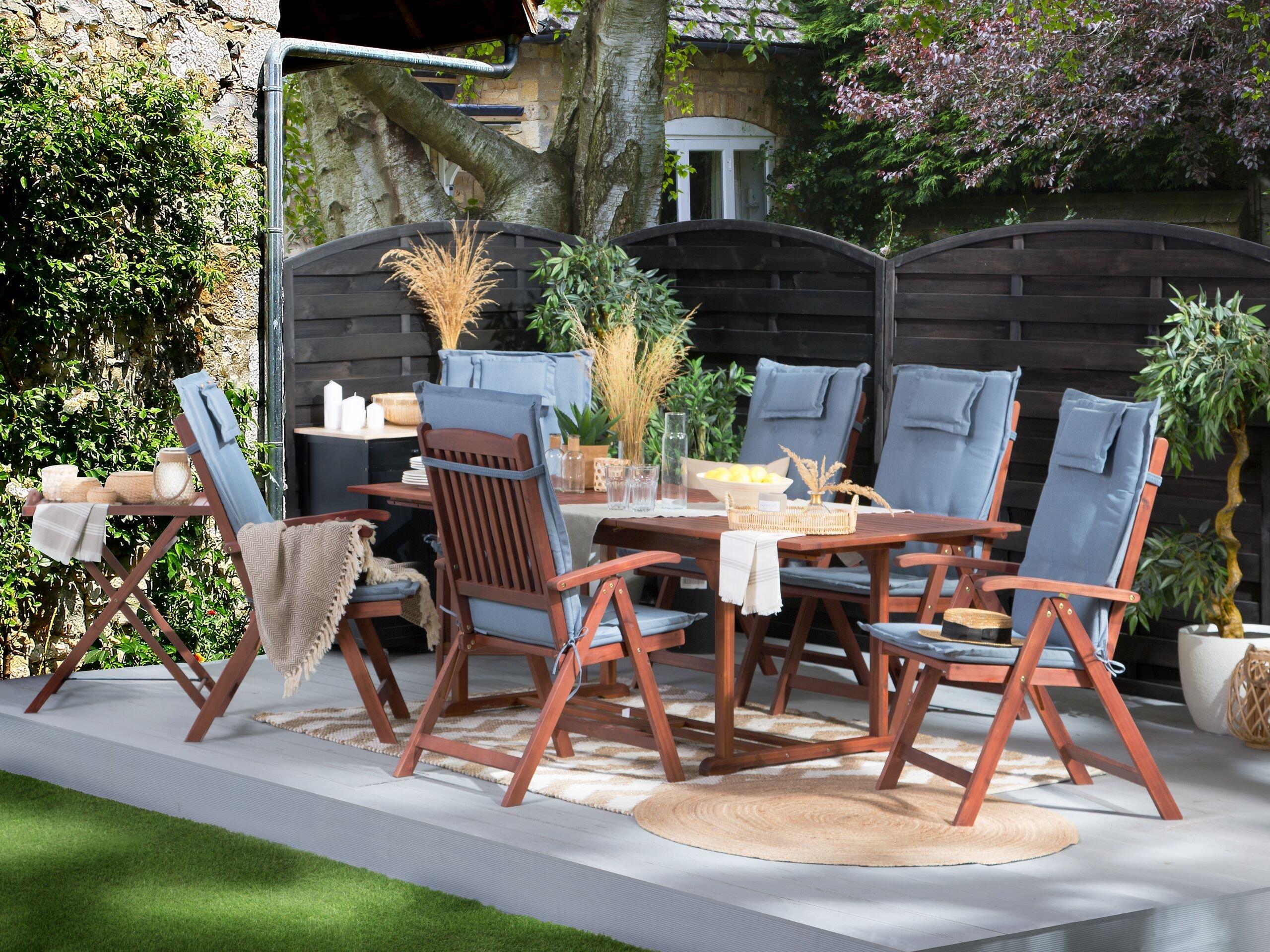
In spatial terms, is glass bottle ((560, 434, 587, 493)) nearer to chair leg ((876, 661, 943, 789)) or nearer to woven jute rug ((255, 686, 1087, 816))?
woven jute rug ((255, 686, 1087, 816))

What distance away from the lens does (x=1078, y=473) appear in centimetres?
478

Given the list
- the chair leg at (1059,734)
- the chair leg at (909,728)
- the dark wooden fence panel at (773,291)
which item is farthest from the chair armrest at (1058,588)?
the dark wooden fence panel at (773,291)

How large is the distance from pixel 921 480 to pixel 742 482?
1063 mm

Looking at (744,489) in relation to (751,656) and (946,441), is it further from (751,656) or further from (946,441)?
(946,441)

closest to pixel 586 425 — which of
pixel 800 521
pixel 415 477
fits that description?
pixel 415 477

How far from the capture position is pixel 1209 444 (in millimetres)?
5469

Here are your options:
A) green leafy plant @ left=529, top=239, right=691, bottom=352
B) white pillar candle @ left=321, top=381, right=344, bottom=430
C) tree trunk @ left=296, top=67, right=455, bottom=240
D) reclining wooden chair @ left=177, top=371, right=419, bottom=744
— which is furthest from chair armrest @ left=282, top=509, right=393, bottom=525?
tree trunk @ left=296, top=67, right=455, bottom=240

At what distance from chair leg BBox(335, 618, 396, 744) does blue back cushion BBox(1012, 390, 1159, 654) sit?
6.29ft

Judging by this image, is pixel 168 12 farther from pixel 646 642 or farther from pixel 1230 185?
pixel 1230 185

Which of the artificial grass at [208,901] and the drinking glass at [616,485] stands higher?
the drinking glass at [616,485]

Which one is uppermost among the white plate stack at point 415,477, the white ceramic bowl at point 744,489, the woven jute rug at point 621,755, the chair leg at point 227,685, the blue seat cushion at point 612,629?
the white ceramic bowl at point 744,489

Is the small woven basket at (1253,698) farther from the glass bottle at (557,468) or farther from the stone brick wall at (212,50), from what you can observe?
the stone brick wall at (212,50)

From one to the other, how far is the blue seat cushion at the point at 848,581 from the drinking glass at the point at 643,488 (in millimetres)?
588

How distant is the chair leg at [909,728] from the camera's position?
14.7 feet
